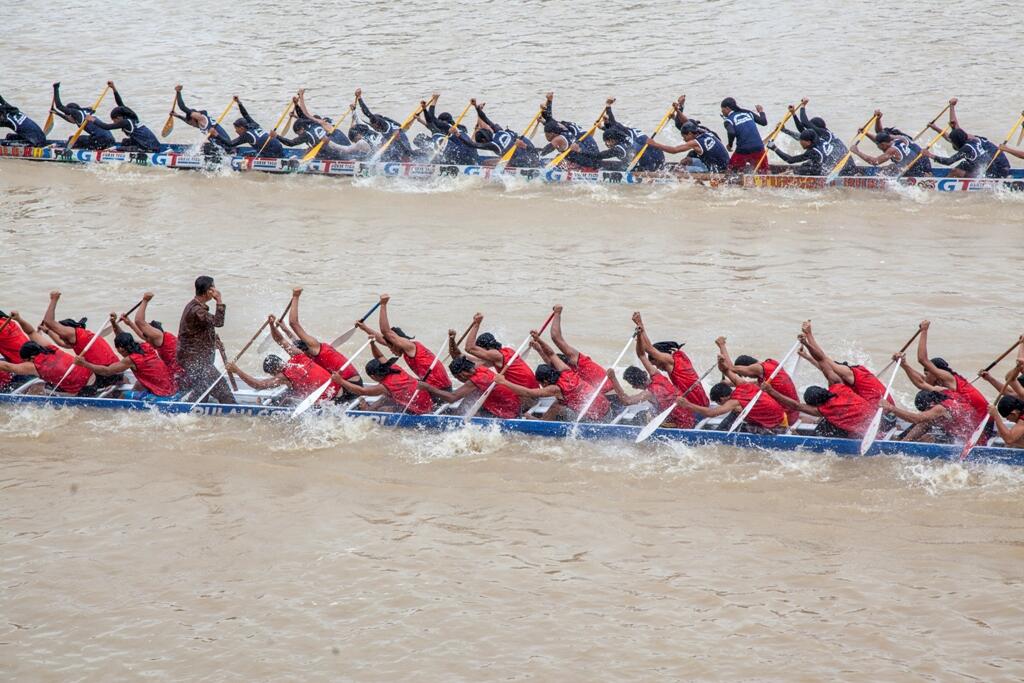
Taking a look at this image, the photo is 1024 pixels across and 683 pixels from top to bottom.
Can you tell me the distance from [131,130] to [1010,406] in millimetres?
14226

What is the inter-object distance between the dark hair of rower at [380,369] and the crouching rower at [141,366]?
219 cm

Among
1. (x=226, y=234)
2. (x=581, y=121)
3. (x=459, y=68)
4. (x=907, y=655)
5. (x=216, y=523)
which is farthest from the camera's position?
(x=459, y=68)

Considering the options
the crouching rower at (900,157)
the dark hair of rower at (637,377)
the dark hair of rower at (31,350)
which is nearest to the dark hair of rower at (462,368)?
the dark hair of rower at (637,377)

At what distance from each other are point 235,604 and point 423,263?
23.4 feet

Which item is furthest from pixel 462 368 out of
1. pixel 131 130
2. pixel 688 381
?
pixel 131 130

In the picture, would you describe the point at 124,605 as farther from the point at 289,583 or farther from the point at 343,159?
the point at 343,159

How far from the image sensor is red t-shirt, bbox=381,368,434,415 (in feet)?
36.6

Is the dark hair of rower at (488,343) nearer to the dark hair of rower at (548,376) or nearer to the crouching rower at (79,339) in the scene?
the dark hair of rower at (548,376)

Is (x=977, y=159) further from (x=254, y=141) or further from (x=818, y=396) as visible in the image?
(x=254, y=141)

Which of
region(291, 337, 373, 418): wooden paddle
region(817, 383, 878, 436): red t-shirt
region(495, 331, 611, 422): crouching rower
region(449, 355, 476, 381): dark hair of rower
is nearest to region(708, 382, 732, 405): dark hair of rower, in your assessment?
region(817, 383, 878, 436): red t-shirt

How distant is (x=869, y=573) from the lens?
8.85m

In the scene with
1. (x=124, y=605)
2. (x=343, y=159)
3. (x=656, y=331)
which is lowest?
(x=124, y=605)

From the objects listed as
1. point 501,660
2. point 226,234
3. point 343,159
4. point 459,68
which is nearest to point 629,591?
point 501,660

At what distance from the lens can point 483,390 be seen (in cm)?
1096
